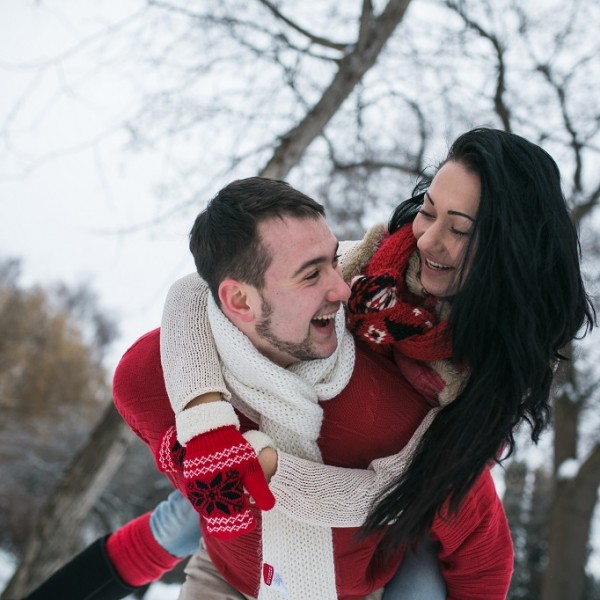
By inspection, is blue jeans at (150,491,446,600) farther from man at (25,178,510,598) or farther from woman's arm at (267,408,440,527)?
woman's arm at (267,408,440,527)

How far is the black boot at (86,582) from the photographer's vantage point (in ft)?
7.59

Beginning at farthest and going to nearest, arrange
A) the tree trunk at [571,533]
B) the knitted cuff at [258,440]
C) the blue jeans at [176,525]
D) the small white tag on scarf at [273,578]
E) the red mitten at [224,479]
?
the tree trunk at [571,533] < the blue jeans at [176,525] < the small white tag on scarf at [273,578] < the knitted cuff at [258,440] < the red mitten at [224,479]

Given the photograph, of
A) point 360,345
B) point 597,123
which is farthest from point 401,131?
point 360,345

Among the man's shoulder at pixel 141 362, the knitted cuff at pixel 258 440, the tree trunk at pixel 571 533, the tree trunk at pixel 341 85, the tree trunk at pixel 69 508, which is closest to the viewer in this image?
the knitted cuff at pixel 258 440

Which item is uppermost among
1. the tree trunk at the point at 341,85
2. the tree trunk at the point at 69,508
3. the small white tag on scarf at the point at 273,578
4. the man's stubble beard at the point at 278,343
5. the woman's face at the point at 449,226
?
the tree trunk at the point at 341,85

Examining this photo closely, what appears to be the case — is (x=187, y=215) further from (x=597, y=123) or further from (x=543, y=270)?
(x=597, y=123)

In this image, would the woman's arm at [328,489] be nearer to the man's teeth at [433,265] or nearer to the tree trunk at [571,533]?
the man's teeth at [433,265]

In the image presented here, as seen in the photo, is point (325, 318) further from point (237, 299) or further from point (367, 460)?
point (367, 460)

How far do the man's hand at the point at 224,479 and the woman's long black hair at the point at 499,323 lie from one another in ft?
1.24

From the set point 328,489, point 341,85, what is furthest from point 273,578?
point 341,85

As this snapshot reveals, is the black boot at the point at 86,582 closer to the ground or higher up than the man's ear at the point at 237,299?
closer to the ground

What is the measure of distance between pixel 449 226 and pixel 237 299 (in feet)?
2.01

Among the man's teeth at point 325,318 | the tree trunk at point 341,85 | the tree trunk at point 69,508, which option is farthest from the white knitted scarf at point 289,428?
the tree trunk at point 341,85

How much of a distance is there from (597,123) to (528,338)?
5.86 m
